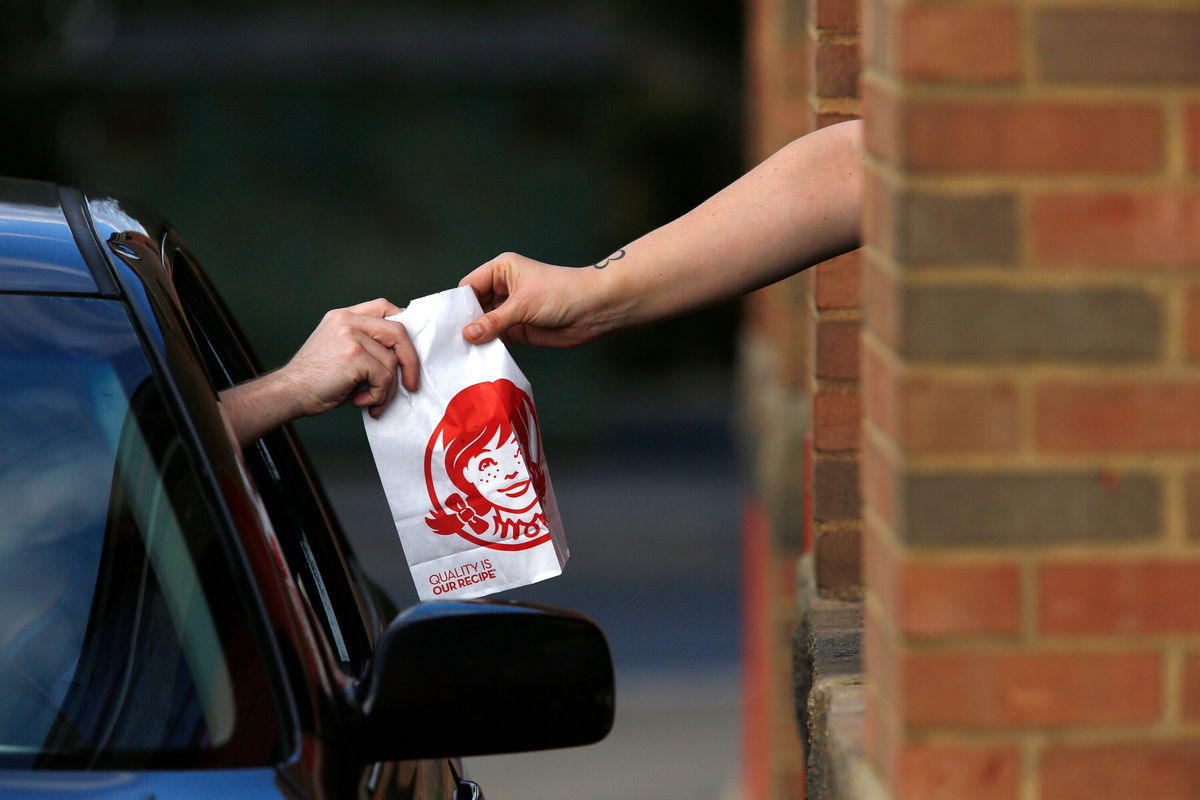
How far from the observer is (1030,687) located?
4.96 feet

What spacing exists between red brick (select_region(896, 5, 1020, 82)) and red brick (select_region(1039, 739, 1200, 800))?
0.61 metres

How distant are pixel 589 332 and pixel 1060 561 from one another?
104 cm

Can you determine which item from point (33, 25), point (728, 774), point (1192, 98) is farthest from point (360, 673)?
point (33, 25)

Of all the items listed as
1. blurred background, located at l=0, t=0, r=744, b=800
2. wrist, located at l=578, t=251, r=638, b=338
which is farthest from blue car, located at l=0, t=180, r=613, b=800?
blurred background, located at l=0, t=0, r=744, b=800

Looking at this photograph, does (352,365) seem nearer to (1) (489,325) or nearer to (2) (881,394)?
(1) (489,325)

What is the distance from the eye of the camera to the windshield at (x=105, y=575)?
1.70 m

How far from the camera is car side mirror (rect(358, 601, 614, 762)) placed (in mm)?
1715

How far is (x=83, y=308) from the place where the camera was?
1939 mm

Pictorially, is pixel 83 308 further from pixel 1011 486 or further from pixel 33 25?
pixel 33 25

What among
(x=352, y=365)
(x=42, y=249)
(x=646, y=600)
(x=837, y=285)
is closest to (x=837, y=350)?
(x=837, y=285)

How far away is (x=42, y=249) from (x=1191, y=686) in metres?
1.43

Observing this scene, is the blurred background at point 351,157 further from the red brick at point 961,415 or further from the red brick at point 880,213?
the red brick at point 961,415

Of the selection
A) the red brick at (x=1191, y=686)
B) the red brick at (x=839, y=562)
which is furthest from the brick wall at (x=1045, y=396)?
the red brick at (x=839, y=562)

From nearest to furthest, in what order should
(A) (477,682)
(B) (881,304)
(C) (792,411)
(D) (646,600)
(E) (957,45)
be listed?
(E) (957,45)
(B) (881,304)
(A) (477,682)
(C) (792,411)
(D) (646,600)
